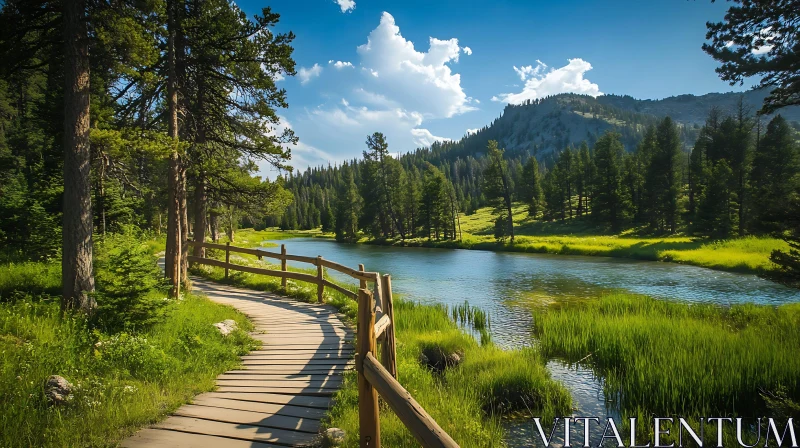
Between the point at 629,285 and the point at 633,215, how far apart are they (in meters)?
42.7

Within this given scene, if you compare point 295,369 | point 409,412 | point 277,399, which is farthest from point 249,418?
point 409,412

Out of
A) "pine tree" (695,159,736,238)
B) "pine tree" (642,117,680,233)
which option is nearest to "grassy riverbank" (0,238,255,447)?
"pine tree" (695,159,736,238)

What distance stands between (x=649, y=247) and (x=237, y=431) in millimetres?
42853

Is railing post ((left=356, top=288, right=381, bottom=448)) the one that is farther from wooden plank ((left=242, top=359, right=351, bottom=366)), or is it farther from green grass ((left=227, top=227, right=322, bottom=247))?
green grass ((left=227, top=227, right=322, bottom=247))

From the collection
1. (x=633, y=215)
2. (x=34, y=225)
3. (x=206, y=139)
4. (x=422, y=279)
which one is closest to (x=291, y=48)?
(x=206, y=139)

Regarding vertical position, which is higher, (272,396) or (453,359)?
(272,396)

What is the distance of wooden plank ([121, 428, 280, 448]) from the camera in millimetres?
4422

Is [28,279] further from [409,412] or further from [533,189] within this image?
[533,189]

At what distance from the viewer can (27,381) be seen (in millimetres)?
5219

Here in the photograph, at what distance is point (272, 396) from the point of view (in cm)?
591

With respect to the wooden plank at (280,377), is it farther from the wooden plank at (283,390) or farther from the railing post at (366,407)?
the railing post at (366,407)

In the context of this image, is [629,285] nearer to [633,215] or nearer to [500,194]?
[500,194]

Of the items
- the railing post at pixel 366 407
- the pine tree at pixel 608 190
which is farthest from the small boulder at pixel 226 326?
the pine tree at pixel 608 190

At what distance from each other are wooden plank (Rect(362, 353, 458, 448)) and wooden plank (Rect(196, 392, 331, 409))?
2424mm
